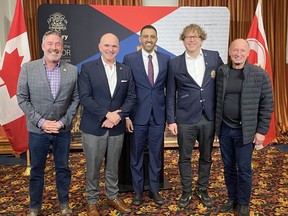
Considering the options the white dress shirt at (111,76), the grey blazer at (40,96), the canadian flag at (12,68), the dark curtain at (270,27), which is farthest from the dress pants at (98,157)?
the dark curtain at (270,27)

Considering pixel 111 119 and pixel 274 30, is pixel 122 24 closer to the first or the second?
pixel 111 119

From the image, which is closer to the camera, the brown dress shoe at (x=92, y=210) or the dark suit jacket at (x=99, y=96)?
the dark suit jacket at (x=99, y=96)

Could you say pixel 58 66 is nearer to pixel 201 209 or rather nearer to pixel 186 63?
pixel 186 63

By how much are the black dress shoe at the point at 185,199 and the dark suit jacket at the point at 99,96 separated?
851mm

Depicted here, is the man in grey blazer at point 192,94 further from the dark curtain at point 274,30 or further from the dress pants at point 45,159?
the dark curtain at point 274,30

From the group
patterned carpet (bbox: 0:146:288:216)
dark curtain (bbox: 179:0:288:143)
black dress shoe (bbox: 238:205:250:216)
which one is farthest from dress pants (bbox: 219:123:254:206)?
dark curtain (bbox: 179:0:288:143)

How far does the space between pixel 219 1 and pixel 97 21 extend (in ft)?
6.22

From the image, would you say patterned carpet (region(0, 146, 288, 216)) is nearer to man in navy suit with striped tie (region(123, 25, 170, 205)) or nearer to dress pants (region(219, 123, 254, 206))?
dress pants (region(219, 123, 254, 206))

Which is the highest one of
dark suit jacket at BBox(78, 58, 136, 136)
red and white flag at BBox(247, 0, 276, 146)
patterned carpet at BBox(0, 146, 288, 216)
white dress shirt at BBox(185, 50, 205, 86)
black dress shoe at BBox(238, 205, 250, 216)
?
red and white flag at BBox(247, 0, 276, 146)

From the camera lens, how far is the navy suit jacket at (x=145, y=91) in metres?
2.61

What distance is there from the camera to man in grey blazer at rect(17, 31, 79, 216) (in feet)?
7.43

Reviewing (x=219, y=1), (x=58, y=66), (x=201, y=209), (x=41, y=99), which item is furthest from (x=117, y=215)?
(x=219, y=1)

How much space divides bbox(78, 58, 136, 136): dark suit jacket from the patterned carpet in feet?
2.57

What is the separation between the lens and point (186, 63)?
8.57 feet
